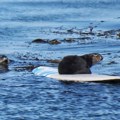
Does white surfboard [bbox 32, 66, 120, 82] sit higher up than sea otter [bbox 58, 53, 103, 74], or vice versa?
sea otter [bbox 58, 53, 103, 74]

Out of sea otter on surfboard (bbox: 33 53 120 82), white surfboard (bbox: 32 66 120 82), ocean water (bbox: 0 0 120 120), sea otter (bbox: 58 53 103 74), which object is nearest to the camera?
ocean water (bbox: 0 0 120 120)

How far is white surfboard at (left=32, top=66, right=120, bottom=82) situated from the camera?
101 ft

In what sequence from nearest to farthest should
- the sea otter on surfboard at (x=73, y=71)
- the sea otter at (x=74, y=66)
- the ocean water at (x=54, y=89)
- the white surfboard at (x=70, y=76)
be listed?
the ocean water at (x=54, y=89)
the white surfboard at (x=70, y=76)
the sea otter on surfboard at (x=73, y=71)
the sea otter at (x=74, y=66)

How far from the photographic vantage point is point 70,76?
3212 cm

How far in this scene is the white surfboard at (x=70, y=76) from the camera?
3091cm

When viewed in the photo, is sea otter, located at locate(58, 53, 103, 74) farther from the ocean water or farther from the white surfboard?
the ocean water

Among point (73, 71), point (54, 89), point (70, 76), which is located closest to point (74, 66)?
point (73, 71)

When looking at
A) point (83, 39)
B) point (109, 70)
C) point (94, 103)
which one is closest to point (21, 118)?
point (94, 103)

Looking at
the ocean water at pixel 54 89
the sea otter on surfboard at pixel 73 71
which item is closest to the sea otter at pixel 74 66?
the sea otter on surfboard at pixel 73 71

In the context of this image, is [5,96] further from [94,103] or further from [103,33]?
[103,33]

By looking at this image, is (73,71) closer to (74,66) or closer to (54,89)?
(74,66)

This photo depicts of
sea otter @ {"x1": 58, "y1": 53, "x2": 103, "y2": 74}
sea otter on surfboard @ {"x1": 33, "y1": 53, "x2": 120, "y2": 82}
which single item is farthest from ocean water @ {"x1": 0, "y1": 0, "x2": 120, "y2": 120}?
sea otter @ {"x1": 58, "y1": 53, "x2": 103, "y2": 74}

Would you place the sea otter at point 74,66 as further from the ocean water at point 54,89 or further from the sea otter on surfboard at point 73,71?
the ocean water at point 54,89

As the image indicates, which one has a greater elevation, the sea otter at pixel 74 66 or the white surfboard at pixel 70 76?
the sea otter at pixel 74 66
